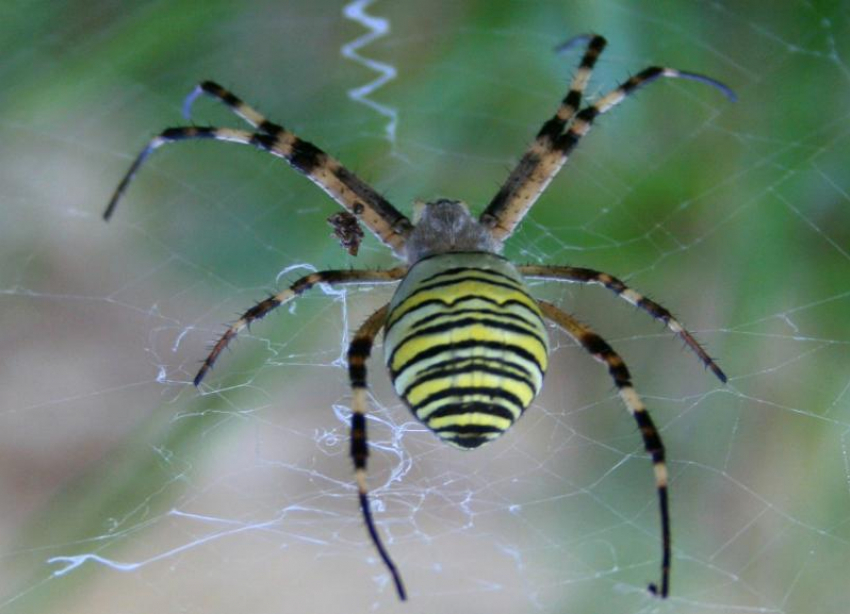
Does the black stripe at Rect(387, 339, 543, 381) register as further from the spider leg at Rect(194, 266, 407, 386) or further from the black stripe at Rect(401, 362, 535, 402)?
the spider leg at Rect(194, 266, 407, 386)

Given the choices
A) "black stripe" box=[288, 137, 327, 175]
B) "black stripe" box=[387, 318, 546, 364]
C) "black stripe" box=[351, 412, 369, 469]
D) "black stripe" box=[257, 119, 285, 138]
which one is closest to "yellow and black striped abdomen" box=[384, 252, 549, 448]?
"black stripe" box=[387, 318, 546, 364]

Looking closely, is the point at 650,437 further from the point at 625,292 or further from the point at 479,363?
the point at 479,363

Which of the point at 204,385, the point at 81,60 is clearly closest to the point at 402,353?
the point at 204,385

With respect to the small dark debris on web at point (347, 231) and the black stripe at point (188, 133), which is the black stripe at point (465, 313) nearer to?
the small dark debris on web at point (347, 231)

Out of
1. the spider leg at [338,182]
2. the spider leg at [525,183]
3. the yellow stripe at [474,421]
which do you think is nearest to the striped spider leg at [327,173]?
the spider leg at [338,182]

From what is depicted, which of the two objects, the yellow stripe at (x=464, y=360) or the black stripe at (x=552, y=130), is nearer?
the yellow stripe at (x=464, y=360)

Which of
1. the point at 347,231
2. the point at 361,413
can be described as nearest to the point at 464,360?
the point at 361,413
